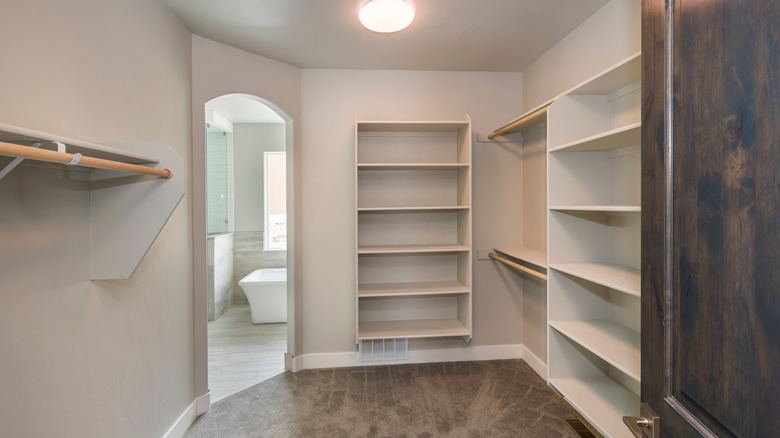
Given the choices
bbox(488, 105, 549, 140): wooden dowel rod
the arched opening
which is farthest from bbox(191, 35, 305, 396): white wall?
bbox(488, 105, 549, 140): wooden dowel rod

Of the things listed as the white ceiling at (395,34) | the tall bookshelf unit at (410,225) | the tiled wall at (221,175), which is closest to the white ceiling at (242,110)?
the tiled wall at (221,175)

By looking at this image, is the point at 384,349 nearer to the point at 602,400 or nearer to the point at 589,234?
the point at 602,400

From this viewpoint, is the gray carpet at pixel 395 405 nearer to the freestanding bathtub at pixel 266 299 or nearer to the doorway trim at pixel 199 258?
the doorway trim at pixel 199 258

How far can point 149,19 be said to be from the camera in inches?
71.4

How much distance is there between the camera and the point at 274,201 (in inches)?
193

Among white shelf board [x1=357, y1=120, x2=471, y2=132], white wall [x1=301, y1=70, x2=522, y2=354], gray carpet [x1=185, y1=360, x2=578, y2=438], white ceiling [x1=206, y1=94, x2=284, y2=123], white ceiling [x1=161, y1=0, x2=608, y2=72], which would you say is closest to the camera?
white ceiling [x1=161, y1=0, x2=608, y2=72]

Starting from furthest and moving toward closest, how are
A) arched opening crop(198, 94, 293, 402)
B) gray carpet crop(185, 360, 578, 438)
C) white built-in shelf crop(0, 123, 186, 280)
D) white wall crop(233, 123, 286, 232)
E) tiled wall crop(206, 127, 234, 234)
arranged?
white wall crop(233, 123, 286, 232) < tiled wall crop(206, 127, 234, 234) < arched opening crop(198, 94, 293, 402) < gray carpet crop(185, 360, 578, 438) < white built-in shelf crop(0, 123, 186, 280)

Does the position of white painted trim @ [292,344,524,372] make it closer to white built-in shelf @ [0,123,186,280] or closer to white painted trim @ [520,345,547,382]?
white painted trim @ [520,345,547,382]

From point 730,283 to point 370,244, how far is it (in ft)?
8.25

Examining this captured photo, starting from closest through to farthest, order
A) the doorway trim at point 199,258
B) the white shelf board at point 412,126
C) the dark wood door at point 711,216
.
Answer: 1. the dark wood door at point 711,216
2. the doorway trim at point 199,258
3. the white shelf board at point 412,126

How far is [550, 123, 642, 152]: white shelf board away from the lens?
1.48 meters

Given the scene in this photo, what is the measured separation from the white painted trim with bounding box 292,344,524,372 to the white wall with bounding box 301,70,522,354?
0.17ft

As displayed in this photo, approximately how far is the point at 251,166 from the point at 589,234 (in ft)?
13.9

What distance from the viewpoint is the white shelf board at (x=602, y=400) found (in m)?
1.54
